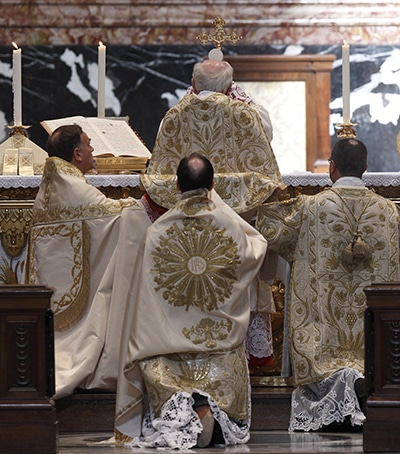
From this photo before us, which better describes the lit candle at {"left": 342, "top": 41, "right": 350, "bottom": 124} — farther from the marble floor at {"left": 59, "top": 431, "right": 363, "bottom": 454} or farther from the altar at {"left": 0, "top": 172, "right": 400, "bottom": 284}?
the marble floor at {"left": 59, "top": 431, "right": 363, "bottom": 454}

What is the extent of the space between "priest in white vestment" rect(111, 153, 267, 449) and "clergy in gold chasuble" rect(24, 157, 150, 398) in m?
0.42

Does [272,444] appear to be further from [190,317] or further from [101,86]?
[101,86]

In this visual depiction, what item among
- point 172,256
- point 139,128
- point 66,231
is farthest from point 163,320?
point 139,128

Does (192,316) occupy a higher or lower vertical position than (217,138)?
lower

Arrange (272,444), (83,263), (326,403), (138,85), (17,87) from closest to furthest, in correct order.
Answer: (272,444) < (326,403) < (83,263) < (17,87) < (138,85)

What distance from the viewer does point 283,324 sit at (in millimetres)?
8430

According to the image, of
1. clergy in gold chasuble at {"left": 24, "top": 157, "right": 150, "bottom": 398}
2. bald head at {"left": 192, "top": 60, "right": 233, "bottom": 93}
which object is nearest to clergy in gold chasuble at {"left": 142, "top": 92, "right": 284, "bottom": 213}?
bald head at {"left": 192, "top": 60, "right": 233, "bottom": 93}

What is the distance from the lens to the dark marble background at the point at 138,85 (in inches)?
470

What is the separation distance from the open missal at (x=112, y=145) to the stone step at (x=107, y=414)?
4.99 ft

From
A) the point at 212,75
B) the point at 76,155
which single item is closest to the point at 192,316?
the point at 76,155

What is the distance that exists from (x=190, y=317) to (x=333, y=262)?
82 centimetres

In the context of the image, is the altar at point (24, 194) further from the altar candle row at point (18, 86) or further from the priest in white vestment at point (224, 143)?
the altar candle row at point (18, 86)

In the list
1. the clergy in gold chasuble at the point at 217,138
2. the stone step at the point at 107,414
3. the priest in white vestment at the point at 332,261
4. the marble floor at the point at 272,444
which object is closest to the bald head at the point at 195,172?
the priest in white vestment at the point at 332,261

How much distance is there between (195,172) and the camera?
7668 mm
